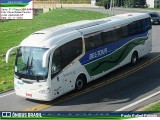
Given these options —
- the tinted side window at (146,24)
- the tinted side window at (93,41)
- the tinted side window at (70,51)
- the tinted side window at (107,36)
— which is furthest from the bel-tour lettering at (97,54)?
the tinted side window at (146,24)

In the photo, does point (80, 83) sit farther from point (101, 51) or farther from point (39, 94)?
point (39, 94)

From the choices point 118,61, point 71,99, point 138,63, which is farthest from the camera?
point 138,63

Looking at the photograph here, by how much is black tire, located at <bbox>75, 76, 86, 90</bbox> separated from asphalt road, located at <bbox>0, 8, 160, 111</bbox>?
0.83ft

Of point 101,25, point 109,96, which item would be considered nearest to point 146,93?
point 109,96

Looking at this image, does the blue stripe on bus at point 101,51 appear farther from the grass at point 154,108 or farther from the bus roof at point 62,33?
the grass at point 154,108

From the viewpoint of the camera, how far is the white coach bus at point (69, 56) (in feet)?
52.0

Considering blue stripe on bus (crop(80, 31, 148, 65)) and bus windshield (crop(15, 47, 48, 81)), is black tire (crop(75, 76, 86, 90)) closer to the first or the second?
blue stripe on bus (crop(80, 31, 148, 65))

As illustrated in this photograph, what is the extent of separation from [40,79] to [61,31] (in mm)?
2876

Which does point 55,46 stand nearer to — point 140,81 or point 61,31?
point 61,31

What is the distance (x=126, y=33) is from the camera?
2164 cm

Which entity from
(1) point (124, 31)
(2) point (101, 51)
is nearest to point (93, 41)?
(2) point (101, 51)

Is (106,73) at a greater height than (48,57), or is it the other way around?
(48,57)

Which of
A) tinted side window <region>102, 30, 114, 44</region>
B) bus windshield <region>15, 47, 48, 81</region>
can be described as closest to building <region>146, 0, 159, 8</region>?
tinted side window <region>102, 30, 114, 44</region>

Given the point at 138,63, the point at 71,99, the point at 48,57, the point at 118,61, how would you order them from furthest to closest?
the point at 138,63 → the point at 118,61 → the point at 71,99 → the point at 48,57
